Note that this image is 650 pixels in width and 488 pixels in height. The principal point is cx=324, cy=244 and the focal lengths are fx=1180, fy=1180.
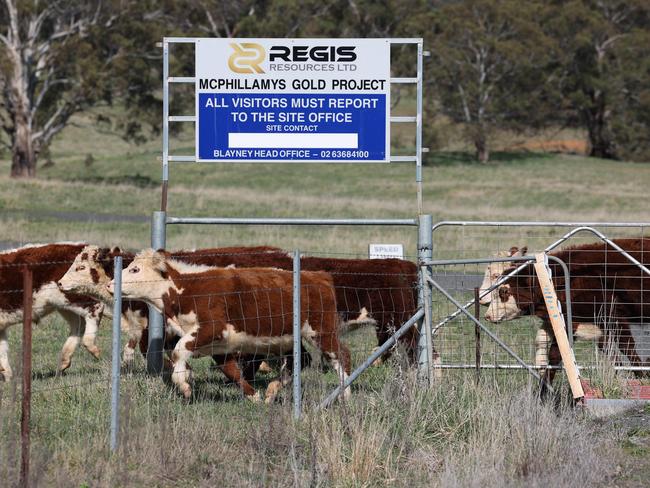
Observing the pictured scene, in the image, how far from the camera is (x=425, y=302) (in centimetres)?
1112

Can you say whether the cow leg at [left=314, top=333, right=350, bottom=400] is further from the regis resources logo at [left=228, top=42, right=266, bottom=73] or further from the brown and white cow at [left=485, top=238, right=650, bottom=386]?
the regis resources logo at [left=228, top=42, right=266, bottom=73]

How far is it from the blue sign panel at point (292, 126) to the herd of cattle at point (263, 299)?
129 cm

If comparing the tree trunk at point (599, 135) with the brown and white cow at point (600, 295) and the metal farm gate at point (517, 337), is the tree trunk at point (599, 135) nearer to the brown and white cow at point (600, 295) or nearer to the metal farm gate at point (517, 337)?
the metal farm gate at point (517, 337)

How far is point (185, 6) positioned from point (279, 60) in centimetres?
4449

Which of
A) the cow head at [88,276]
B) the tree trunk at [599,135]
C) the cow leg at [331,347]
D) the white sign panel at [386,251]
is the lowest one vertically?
the cow leg at [331,347]

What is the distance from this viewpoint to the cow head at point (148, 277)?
1086cm

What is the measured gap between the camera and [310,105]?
12.3 meters

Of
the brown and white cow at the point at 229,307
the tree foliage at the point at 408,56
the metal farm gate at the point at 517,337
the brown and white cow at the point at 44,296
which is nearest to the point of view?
the brown and white cow at the point at 229,307

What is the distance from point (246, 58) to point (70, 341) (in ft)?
12.2

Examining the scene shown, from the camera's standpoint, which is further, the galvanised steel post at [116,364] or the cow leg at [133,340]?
the cow leg at [133,340]

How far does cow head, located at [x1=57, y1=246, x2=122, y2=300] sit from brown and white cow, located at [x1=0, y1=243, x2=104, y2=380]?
0.60m

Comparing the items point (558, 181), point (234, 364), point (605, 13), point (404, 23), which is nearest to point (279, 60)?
point (234, 364)

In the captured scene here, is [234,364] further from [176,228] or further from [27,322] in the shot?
[176,228]

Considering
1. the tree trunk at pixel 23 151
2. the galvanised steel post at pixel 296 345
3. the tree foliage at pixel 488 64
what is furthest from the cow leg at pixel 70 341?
the tree foliage at pixel 488 64
